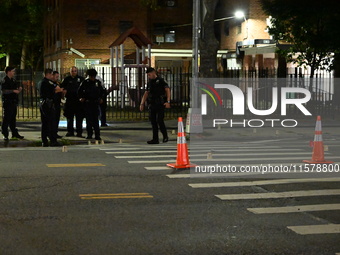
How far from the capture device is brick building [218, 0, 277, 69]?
43.4 metres

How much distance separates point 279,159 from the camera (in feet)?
48.9

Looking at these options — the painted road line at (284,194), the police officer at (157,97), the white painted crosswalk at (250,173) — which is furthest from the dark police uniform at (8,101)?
the painted road line at (284,194)

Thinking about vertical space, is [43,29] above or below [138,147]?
above

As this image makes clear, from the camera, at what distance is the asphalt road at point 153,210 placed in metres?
7.54

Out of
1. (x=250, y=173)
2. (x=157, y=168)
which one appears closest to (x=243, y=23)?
(x=157, y=168)

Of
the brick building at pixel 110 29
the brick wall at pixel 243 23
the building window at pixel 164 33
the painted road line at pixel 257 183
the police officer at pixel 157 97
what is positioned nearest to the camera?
the painted road line at pixel 257 183

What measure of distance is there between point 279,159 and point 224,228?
22.2 feet

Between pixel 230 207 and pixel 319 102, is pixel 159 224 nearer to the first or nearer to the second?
pixel 230 207

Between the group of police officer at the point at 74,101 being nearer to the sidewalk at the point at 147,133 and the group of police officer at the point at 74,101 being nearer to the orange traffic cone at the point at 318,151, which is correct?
the sidewalk at the point at 147,133

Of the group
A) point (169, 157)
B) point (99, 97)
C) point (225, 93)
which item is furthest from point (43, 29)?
point (169, 157)

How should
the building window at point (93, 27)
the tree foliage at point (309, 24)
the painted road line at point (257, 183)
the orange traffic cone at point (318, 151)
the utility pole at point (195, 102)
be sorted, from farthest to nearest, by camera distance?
the building window at point (93, 27) → the tree foliage at point (309, 24) → the utility pole at point (195, 102) → the orange traffic cone at point (318, 151) → the painted road line at point (257, 183)

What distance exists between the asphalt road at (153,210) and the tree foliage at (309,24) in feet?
38.0

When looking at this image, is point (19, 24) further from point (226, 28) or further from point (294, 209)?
point (294, 209)

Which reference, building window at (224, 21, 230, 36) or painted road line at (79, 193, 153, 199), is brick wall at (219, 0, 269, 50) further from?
painted road line at (79, 193, 153, 199)
